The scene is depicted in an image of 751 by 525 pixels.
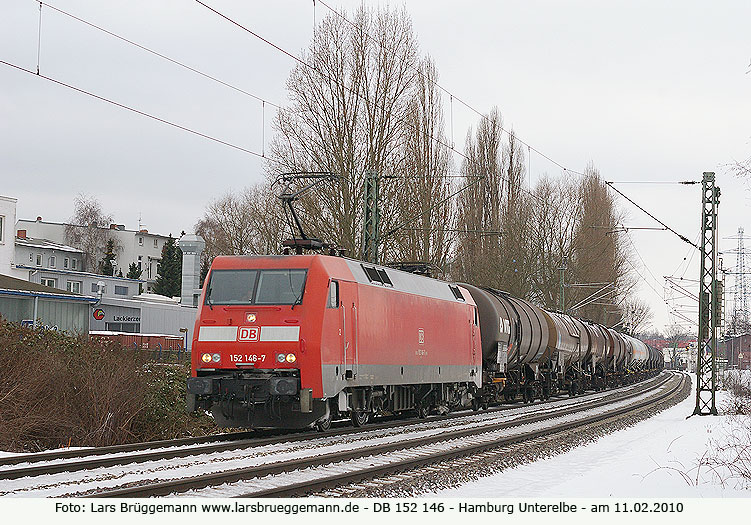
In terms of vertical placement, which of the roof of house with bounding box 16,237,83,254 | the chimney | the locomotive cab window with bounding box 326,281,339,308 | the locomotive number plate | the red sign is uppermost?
the roof of house with bounding box 16,237,83,254

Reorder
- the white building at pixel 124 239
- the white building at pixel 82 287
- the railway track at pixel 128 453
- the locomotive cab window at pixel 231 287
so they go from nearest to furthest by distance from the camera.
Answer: the railway track at pixel 128 453 → the locomotive cab window at pixel 231 287 → the white building at pixel 82 287 → the white building at pixel 124 239

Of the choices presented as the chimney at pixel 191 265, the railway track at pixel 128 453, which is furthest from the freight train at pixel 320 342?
the chimney at pixel 191 265

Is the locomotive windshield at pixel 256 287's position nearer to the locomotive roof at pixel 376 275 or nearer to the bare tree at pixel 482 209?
the locomotive roof at pixel 376 275

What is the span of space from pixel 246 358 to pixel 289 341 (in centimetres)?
82

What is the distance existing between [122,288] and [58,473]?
65.4 metres

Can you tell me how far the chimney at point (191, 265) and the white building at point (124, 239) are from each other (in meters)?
37.2

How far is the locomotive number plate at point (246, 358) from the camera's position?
623 inches

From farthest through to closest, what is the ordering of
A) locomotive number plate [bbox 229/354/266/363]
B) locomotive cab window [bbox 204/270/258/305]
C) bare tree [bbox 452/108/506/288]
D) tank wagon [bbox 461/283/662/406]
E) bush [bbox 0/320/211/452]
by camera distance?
bare tree [bbox 452/108/506/288] < tank wagon [bbox 461/283/662/406] < locomotive cab window [bbox 204/270/258/305] < locomotive number plate [bbox 229/354/266/363] < bush [bbox 0/320/211/452]

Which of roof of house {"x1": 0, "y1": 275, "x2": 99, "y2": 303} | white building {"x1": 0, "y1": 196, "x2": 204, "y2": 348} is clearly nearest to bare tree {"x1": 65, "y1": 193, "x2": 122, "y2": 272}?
white building {"x1": 0, "y1": 196, "x2": 204, "y2": 348}

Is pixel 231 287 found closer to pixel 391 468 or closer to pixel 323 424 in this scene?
pixel 323 424

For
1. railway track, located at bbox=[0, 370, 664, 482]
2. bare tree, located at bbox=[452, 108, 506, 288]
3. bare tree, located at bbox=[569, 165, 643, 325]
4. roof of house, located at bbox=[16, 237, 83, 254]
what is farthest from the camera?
roof of house, located at bbox=[16, 237, 83, 254]

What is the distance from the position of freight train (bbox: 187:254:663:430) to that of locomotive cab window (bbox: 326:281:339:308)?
0.02 meters

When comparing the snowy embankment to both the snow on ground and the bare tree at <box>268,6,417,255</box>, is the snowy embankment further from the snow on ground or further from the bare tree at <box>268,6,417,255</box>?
the bare tree at <box>268,6,417,255</box>

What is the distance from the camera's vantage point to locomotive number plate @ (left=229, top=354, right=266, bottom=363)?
15.8 m
